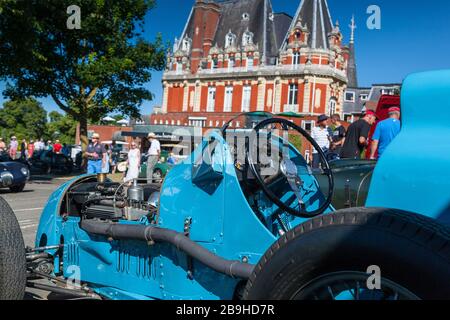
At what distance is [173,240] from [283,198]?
1.08 m

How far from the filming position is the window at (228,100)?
186 feet

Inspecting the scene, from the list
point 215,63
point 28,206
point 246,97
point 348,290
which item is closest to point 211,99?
point 215,63

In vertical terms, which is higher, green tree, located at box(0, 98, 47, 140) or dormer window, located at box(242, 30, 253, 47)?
dormer window, located at box(242, 30, 253, 47)

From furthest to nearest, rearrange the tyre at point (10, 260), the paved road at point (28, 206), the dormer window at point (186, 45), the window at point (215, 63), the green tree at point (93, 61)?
the dormer window at point (186, 45)
the window at point (215, 63)
the green tree at point (93, 61)
the paved road at point (28, 206)
the tyre at point (10, 260)

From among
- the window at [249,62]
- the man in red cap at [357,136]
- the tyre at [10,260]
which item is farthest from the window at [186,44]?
the tyre at [10,260]

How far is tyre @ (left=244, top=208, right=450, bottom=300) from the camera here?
1.51 meters

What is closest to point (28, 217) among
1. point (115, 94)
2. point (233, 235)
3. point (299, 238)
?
point (233, 235)

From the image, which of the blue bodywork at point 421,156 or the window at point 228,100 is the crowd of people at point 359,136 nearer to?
the blue bodywork at point 421,156

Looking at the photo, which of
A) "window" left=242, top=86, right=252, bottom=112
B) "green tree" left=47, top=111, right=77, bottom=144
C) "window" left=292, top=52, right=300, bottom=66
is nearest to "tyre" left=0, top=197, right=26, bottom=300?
"window" left=292, top=52, right=300, bottom=66

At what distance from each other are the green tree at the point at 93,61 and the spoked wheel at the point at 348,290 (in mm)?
17474

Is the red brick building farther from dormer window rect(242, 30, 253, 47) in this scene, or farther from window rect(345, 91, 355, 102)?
window rect(345, 91, 355, 102)

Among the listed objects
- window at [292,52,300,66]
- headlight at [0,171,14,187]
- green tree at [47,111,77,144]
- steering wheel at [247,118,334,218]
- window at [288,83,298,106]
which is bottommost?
headlight at [0,171,14,187]

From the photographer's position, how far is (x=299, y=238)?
6.15ft

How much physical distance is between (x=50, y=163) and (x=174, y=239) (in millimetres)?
21368
